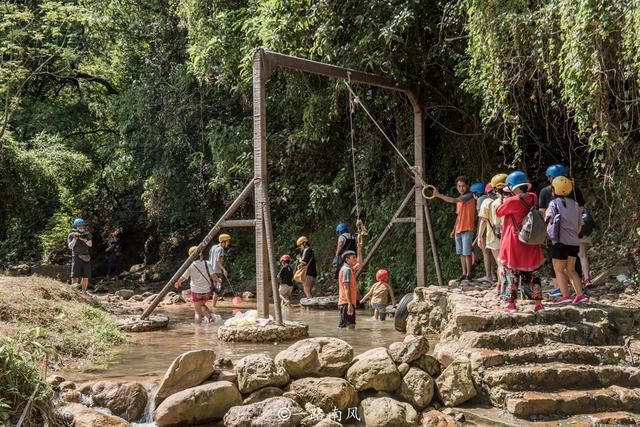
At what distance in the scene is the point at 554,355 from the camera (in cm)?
712

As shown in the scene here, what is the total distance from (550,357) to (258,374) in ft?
9.83

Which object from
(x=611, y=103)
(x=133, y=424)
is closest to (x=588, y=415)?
(x=133, y=424)

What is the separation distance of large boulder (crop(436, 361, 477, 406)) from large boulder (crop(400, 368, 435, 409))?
0.11 m

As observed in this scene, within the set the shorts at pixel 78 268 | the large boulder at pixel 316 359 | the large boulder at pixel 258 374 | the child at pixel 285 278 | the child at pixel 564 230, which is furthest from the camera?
the shorts at pixel 78 268

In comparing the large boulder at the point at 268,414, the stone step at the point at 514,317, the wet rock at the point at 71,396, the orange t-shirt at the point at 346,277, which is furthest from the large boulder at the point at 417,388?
the orange t-shirt at the point at 346,277

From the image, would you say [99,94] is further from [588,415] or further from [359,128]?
[588,415]

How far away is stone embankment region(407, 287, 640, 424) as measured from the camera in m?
6.47

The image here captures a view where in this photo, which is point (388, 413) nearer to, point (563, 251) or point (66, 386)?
point (66, 386)

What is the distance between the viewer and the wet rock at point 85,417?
5945 mm

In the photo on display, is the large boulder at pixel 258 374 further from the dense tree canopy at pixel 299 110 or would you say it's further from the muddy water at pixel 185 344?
the dense tree canopy at pixel 299 110

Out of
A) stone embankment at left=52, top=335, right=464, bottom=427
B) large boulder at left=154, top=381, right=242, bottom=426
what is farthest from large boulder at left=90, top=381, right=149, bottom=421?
large boulder at left=154, top=381, right=242, bottom=426

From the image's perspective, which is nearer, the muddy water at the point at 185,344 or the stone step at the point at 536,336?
the stone step at the point at 536,336

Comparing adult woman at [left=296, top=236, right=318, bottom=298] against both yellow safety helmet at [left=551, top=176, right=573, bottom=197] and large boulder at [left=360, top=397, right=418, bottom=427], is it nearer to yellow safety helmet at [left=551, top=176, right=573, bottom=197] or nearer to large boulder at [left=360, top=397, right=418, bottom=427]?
yellow safety helmet at [left=551, top=176, right=573, bottom=197]

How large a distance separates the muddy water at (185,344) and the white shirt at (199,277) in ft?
2.10
